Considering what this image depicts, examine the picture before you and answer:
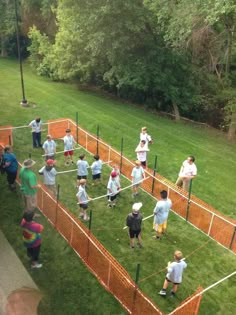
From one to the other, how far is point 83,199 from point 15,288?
3.50 meters

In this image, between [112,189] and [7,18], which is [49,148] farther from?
[7,18]

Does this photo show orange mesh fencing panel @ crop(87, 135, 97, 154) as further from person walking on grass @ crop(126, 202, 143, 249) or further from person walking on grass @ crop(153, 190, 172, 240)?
person walking on grass @ crop(126, 202, 143, 249)

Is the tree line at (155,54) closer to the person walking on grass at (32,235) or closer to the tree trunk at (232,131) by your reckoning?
the tree trunk at (232,131)

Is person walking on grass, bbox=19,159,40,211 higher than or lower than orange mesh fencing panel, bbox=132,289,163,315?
higher

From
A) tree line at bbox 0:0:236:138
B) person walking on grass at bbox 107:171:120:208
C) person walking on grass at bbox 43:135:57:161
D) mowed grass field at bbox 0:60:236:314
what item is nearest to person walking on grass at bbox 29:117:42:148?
mowed grass field at bbox 0:60:236:314

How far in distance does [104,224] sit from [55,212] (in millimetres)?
1698

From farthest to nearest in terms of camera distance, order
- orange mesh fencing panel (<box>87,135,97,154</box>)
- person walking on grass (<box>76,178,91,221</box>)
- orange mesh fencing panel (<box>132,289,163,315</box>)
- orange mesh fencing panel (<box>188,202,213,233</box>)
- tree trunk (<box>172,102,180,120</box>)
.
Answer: tree trunk (<box>172,102,180,120</box>)
orange mesh fencing panel (<box>87,135,97,154</box>)
orange mesh fencing panel (<box>188,202,213,233</box>)
person walking on grass (<box>76,178,91,221</box>)
orange mesh fencing panel (<box>132,289,163,315</box>)

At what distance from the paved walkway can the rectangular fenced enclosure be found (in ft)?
5.23

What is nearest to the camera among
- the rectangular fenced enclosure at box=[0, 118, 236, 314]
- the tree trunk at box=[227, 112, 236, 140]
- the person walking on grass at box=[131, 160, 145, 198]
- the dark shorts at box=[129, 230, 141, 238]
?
the rectangular fenced enclosure at box=[0, 118, 236, 314]

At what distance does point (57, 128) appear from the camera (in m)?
19.5

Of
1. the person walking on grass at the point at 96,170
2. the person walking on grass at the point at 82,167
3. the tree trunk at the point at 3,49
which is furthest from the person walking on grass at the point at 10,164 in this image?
the tree trunk at the point at 3,49

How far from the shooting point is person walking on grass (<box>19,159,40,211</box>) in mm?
11312

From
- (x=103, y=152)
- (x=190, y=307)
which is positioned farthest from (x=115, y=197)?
(x=190, y=307)

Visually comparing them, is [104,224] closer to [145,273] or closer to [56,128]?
[145,273]
